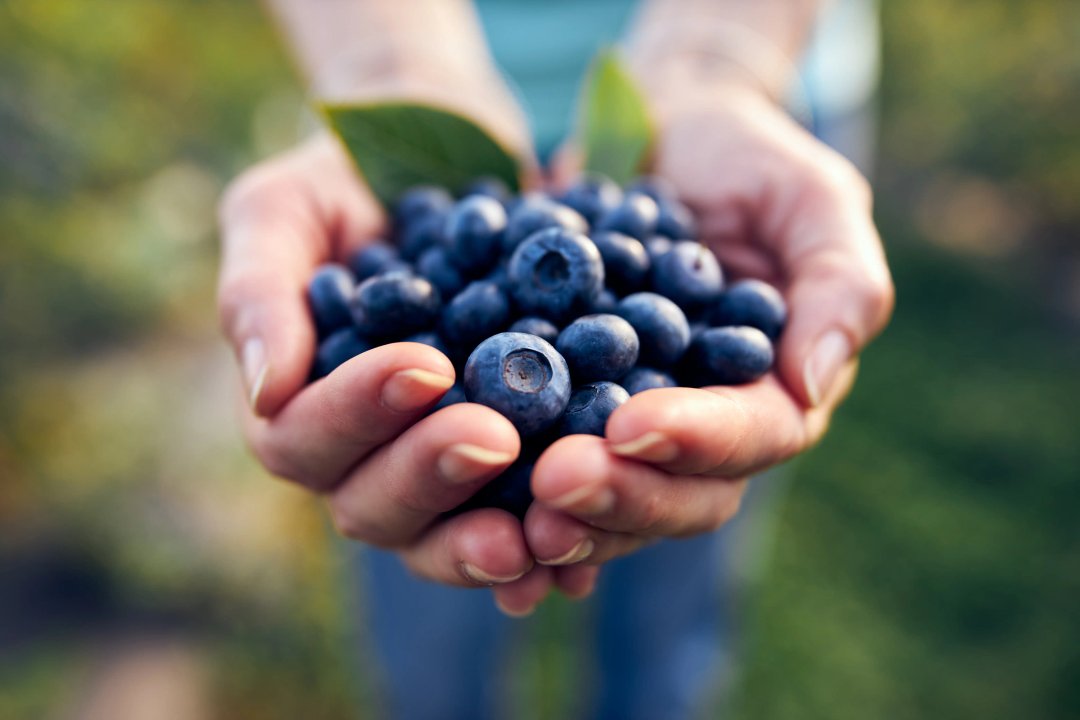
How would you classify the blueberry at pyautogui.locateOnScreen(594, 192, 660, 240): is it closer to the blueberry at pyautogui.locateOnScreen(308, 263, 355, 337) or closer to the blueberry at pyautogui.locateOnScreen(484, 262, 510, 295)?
the blueberry at pyautogui.locateOnScreen(484, 262, 510, 295)

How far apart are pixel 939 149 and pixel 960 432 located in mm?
2702

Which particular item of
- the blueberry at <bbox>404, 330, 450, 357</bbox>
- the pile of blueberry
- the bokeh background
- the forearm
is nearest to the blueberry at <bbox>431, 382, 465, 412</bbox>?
the pile of blueberry

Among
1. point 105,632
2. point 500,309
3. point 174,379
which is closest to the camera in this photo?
point 500,309

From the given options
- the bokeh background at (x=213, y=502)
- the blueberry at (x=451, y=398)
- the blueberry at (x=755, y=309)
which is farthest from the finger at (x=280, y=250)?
the bokeh background at (x=213, y=502)

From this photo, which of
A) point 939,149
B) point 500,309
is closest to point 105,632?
point 500,309

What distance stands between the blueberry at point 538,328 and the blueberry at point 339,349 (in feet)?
0.70

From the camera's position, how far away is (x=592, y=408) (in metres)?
0.98

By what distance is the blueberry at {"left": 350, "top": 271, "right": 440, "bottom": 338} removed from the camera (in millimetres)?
1100

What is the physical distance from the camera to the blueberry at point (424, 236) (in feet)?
4.44

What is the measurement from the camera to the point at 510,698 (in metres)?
2.36

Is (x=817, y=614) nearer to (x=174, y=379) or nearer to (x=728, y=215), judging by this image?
(x=728, y=215)

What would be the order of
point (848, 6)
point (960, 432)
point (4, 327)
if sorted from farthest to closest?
point (960, 432), point (4, 327), point (848, 6)

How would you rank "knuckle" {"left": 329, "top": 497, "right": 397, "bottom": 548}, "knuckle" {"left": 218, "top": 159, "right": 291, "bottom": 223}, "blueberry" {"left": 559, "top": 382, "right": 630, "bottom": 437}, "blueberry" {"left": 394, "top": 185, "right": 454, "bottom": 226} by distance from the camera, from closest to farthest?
"blueberry" {"left": 559, "top": 382, "right": 630, "bottom": 437} → "knuckle" {"left": 329, "top": 497, "right": 397, "bottom": 548} → "knuckle" {"left": 218, "top": 159, "right": 291, "bottom": 223} → "blueberry" {"left": 394, "top": 185, "right": 454, "bottom": 226}

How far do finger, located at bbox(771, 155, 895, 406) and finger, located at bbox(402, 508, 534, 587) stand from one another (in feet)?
1.52
